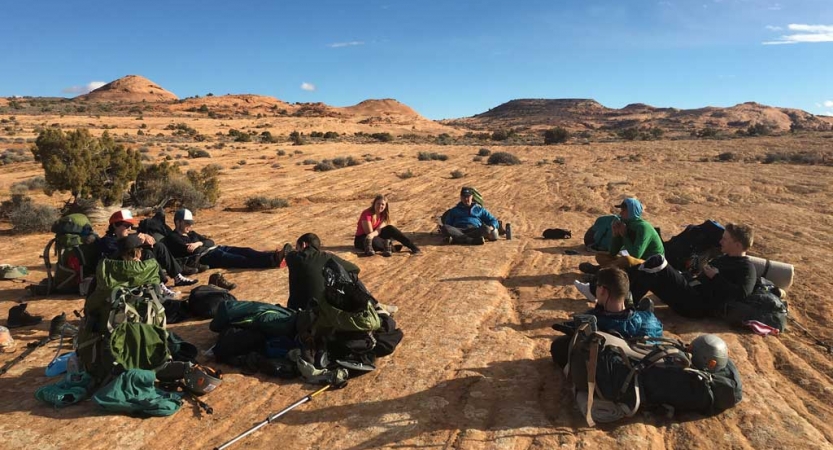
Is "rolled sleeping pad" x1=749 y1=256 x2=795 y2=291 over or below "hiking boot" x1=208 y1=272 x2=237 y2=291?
over

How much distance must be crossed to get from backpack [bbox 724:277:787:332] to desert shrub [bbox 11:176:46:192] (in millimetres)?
17976

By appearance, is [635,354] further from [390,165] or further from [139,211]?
[390,165]

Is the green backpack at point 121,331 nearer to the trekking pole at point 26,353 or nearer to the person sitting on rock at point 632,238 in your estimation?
the trekking pole at point 26,353

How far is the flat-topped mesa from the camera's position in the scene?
88.7m

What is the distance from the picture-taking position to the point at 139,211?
1341 cm

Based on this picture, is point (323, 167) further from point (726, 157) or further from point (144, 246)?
point (726, 157)

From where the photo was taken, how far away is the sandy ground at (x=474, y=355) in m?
3.81

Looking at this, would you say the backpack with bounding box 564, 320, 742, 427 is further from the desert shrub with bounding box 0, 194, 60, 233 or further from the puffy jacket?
the desert shrub with bounding box 0, 194, 60, 233

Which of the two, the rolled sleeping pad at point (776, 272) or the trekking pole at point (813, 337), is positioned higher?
the rolled sleeping pad at point (776, 272)

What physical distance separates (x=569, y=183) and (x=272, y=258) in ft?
38.6

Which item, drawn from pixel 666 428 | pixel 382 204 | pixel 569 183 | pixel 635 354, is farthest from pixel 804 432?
pixel 569 183

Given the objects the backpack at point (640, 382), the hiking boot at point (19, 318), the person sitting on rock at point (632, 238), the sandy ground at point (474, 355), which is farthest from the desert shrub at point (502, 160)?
the backpack at point (640, 382)

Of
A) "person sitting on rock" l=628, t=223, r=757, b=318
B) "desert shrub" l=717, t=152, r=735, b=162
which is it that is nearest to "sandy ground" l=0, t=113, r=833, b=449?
"person sitting on rock" l=628, t=223, r=757, b=318

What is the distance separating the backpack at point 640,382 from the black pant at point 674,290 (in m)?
1.94
